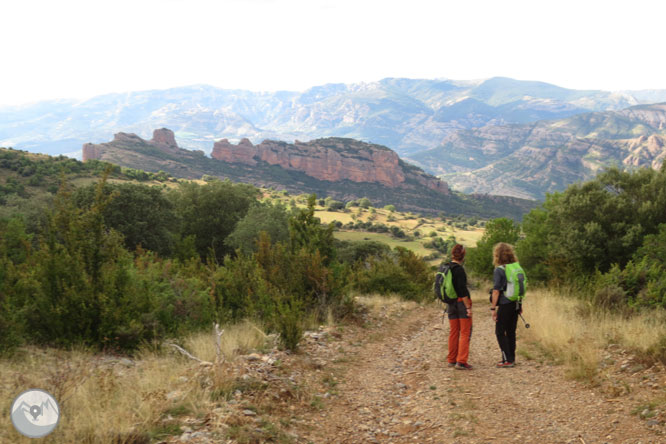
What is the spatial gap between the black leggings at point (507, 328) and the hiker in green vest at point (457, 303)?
50 centimetres

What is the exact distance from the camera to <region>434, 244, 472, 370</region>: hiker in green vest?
6.73 metres

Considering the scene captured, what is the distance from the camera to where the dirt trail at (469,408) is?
14.0 feet

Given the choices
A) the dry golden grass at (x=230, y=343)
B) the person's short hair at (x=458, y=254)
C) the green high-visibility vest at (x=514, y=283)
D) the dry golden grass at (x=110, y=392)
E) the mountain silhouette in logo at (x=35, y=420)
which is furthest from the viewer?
the person's short hair at (x=458, y=254)

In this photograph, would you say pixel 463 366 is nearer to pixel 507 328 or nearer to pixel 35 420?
pixel 507 328

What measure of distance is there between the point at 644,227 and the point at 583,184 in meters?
2.70

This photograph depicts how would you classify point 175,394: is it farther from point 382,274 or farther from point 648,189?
point 648,189

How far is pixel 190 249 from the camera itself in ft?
76.1

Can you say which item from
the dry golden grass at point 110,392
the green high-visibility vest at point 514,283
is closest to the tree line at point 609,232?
the green high-visibility vest at point 514,283

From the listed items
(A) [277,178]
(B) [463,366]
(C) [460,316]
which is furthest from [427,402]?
(A) [277,178]

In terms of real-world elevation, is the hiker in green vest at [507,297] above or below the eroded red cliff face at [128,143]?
below

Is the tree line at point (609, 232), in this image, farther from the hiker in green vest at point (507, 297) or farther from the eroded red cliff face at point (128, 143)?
the eroded red cliff face at point (128, 143)

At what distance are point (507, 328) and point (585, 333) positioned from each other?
1.86 m

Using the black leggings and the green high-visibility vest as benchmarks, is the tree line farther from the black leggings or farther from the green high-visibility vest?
the green high-visibility vest

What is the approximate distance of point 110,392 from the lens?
14.1 ft
